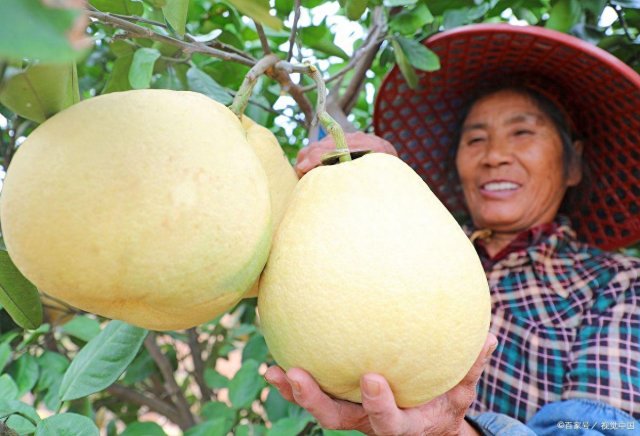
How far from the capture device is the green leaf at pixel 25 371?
3.87 feet

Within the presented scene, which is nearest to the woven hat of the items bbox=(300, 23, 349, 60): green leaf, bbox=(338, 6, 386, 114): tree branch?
bbox=(338, 6, 386, 114): tree branch

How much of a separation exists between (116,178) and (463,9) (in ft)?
3.50

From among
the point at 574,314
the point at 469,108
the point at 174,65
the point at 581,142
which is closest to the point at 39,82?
the point at 174,65

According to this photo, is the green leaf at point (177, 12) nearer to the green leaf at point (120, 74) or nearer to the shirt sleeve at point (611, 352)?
the green leaf at point (120, 74)

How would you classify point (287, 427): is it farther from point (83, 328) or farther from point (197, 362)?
point (197, 362)

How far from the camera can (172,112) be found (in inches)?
21.2

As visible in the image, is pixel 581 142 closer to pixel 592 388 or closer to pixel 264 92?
pixel 592 388

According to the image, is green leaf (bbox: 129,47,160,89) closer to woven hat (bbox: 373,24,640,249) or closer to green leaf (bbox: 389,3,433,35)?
green leaf (bbox: 389,3,433,35)

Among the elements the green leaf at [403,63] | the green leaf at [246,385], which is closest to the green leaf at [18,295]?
the green leaf at [246,385]

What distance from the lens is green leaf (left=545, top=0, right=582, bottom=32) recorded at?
1.21m

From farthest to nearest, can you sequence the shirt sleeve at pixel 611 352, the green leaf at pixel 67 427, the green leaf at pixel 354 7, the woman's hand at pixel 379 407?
the shirt sleeve at pixel 611 352 < the green leaf at pixel 354 7 < the green leaf at pixel 67 427 < the woman's hand at pixel 379 407

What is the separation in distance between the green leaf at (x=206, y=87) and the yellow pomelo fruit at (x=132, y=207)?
44 cm

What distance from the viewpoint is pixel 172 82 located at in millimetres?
1091

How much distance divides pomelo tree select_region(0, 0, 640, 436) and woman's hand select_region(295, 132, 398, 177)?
4cm
